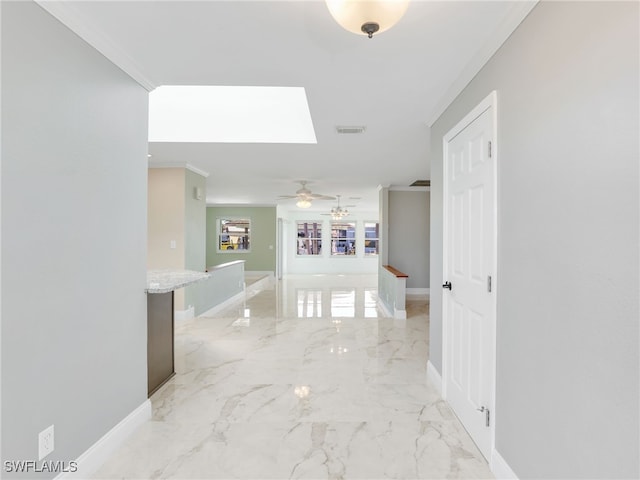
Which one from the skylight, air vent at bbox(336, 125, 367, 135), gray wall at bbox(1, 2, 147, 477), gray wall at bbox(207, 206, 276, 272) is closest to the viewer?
gray wall at bbox(1, 2, 147, 477)

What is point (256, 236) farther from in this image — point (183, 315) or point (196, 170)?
point (183, 315)

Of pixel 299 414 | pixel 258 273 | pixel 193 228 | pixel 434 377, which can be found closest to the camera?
pixel 299 414

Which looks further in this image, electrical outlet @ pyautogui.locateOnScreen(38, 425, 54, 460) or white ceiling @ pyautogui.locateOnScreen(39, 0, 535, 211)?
white ceiling @ pyautogui.locateOnScreen(39, 0, 535, 211)

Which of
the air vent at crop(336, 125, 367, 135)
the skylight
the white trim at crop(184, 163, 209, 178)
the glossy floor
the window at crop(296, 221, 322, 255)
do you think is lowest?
the glossy floor

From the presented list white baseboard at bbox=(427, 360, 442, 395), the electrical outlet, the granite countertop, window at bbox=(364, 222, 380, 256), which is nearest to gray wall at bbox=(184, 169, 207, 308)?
the granite countertop

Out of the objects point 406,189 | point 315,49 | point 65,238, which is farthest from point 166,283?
point 406,189

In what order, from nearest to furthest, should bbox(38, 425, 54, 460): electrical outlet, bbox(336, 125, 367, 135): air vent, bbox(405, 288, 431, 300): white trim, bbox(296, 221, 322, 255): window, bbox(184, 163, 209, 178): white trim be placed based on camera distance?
bbox(38, 425, 54, 460): electrical outlet
bbox(336, 125, 367, 135): air vent
bbox(184, 163, 209, 178): white trim
bbox(405, 288, 431, 300): white trim
bbox(296, 221, 322, 255): window

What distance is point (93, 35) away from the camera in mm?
1790

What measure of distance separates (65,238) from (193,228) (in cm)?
Result: 370

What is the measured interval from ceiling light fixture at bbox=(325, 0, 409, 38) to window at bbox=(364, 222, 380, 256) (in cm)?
1178

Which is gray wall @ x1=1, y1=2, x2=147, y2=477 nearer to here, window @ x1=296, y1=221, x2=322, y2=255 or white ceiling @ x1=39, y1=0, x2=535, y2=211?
white ceiling @ x1=39, y1=0, x2=535, y2=211

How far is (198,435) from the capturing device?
2.19m

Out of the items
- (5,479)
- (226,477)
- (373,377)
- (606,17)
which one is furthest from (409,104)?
(5,479)

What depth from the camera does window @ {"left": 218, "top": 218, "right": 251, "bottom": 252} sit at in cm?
1112
